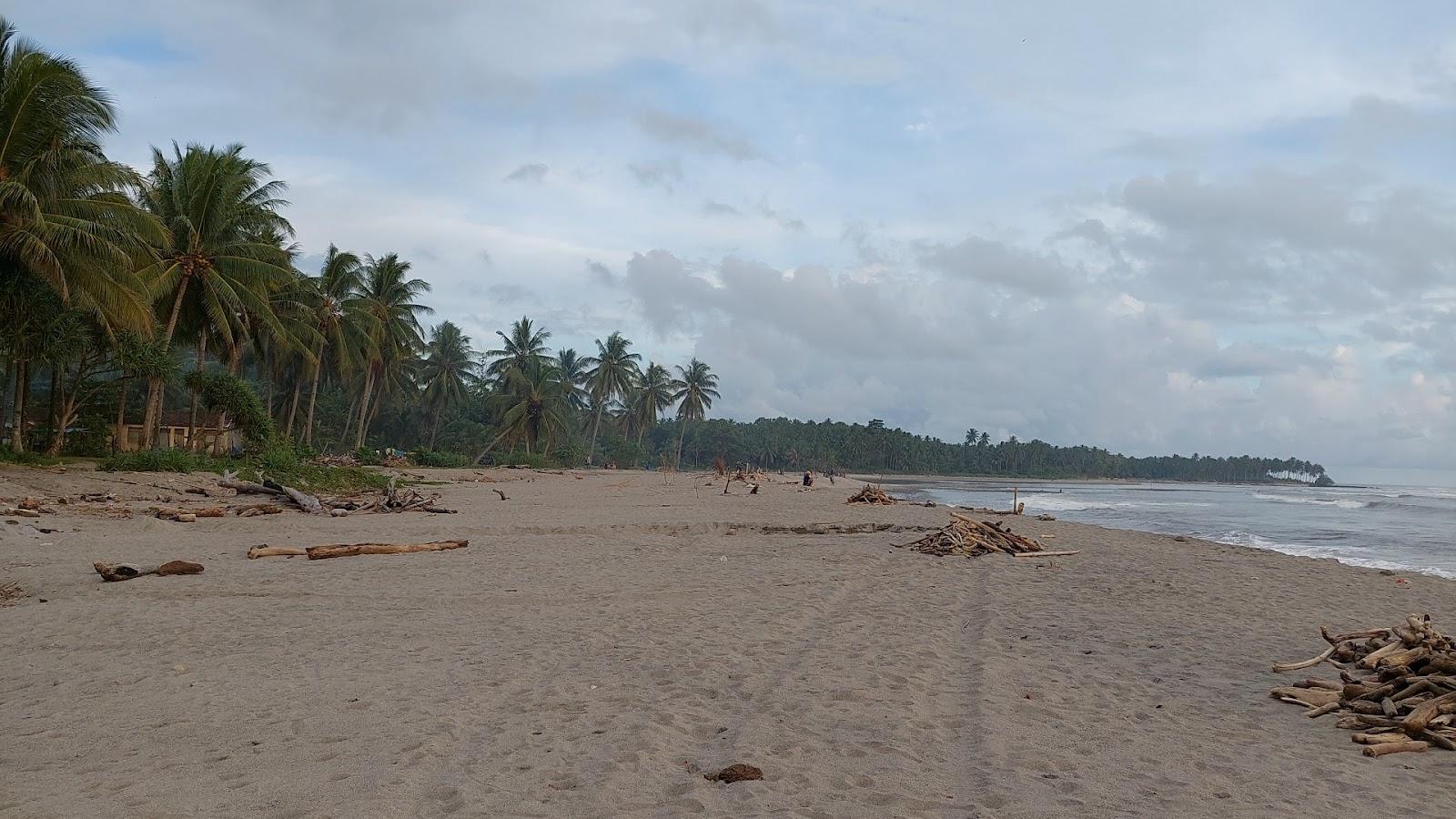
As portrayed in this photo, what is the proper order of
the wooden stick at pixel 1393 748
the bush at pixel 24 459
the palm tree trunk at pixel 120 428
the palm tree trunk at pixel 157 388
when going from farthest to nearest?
the palm tree trunk at pixel 120 428 < the palm tree trunk at pixel 157 388 < the bush at pixel 24 459 < the wooden stick at pixel 1393 748

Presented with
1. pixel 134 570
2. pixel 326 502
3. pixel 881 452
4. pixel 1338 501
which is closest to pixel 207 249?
pixel 326 502

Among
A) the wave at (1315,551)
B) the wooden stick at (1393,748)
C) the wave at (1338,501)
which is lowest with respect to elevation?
the wooden stick at (1393,748)

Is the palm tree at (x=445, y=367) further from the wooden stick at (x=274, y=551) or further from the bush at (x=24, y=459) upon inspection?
the wooden stick at (x=274, y=551)

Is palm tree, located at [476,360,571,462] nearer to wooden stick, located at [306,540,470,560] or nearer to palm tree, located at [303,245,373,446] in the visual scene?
palm tree, located at [303,245,373,446]

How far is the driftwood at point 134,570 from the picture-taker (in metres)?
9.05

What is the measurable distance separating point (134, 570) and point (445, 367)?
152 feet

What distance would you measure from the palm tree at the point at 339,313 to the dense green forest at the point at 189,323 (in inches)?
3.2

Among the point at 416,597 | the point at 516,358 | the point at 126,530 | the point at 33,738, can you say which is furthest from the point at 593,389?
the point at 33,738

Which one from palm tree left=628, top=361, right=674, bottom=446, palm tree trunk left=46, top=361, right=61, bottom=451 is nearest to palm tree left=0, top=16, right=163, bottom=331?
palm tree trunk left=46, top=361, right=61, bottom=451

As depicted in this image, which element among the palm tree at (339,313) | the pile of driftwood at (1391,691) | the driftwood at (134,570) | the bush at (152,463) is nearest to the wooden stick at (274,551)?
the driftwood at (134,570)

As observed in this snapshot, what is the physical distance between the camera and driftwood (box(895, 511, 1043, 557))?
1392cm

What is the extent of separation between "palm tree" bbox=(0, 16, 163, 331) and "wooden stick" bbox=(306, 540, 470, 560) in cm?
1094

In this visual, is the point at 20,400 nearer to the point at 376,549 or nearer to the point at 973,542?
the point at 376,549

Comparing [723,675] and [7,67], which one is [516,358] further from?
[723,675]
